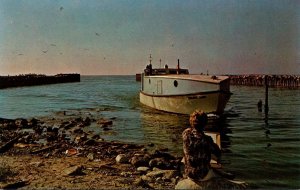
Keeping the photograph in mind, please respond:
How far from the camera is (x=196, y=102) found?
2330cm

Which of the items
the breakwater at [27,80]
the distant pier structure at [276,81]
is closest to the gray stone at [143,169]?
the distant pier structure at [276,81]

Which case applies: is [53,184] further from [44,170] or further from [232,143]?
[232,143]

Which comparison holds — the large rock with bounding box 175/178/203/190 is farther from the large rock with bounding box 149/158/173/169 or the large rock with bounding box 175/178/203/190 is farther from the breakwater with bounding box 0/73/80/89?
the breakwater with bounding box 0/73/80/89

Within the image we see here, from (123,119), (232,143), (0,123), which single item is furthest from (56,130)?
(232,143)

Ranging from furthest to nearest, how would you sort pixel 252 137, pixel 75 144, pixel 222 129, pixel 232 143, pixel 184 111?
pixel 184 111 < pixel 222 129 < pixel 252 137 < pixel 232 143 < pixel 75 144

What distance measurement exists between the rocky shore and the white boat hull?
8.86 meters

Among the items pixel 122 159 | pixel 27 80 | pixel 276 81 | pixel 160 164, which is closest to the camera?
pixel 160 164

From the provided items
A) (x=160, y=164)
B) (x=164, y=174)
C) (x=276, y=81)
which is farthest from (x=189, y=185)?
(x=276, y=81)

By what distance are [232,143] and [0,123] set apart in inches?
514

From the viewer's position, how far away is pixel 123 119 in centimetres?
2481

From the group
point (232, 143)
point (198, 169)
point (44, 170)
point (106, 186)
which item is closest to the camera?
point (198, 169)

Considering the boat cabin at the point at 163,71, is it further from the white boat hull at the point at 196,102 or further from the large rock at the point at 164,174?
the large rock at the point at 164,174

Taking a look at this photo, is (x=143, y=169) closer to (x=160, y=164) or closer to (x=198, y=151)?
(x=160, y=164)

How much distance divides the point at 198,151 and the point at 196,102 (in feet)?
57.2
